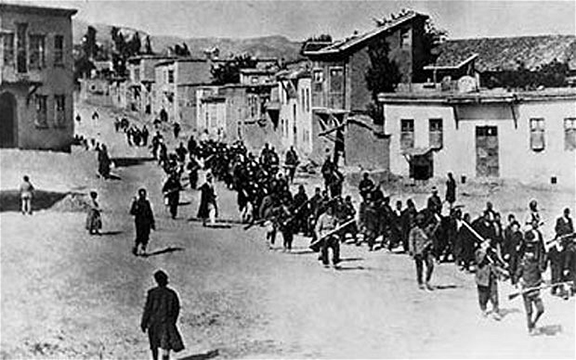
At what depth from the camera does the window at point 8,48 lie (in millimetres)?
2941

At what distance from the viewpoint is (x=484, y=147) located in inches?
127

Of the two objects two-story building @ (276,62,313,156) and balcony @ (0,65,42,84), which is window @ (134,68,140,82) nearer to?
balcony @ (0,65,42,84)

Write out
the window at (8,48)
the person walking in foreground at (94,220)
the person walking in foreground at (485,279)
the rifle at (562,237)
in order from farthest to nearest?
Result: the rifle at (562,237)
the person walking in foreground at (485,279)
the person walking in foreground at (94,220)
the window at (8,48)

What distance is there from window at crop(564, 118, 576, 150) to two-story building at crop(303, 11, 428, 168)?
51 centimetres

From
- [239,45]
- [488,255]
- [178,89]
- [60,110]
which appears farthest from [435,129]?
[60,110]

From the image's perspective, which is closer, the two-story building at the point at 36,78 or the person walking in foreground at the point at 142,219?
the two-story building at the point at 36,78

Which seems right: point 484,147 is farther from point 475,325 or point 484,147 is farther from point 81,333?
point 81,333

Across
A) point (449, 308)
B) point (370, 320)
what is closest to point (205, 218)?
point (370, 320)

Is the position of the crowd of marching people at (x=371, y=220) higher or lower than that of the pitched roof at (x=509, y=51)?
lower

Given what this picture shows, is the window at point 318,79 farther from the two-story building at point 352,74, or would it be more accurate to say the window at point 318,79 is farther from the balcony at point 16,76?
the balcony at point 16,76

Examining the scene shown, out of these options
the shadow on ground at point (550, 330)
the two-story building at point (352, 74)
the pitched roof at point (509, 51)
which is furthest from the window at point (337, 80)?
the shadow on ground at point (550, 330)

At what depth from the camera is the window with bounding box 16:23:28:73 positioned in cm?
295

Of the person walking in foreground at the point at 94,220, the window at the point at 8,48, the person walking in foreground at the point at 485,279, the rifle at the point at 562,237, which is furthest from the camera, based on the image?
the rifle at the point at 562,237

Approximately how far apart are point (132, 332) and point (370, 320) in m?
0.75
